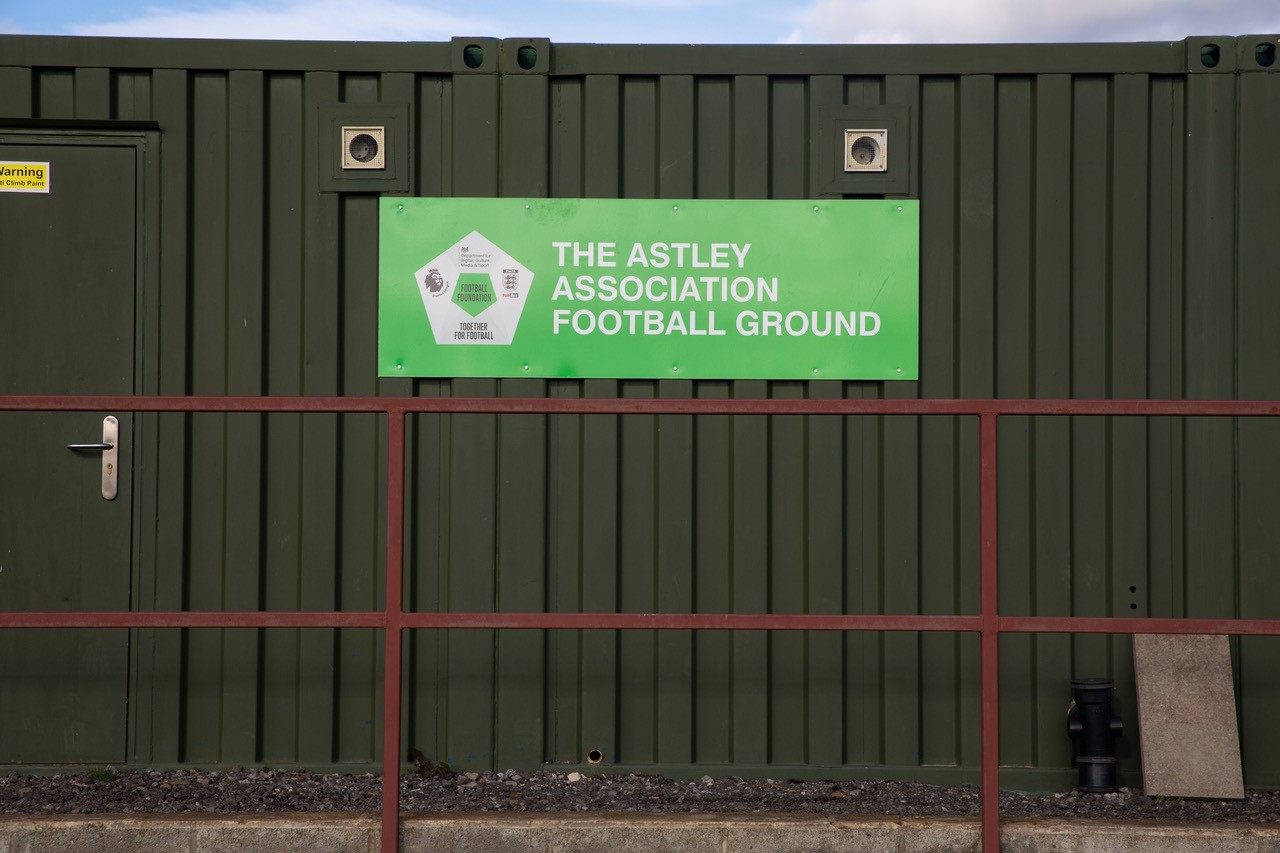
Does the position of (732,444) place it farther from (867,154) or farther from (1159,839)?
(1159,839)

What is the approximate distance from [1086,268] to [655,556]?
208 cm

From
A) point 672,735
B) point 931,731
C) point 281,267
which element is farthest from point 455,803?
point 281,267

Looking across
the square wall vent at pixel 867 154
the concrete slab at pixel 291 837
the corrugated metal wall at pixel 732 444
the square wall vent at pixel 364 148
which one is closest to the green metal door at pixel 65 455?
the corrugated metal wall at pixel 732 444

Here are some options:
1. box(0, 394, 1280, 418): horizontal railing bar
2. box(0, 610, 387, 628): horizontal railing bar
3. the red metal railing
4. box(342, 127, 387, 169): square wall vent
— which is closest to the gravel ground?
the red metal railing

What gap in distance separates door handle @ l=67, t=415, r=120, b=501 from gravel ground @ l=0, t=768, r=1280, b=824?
43.6 inches

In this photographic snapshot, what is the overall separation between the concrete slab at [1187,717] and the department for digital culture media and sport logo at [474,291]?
9.14 feet

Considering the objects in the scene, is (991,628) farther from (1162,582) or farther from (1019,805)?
(1162,582)

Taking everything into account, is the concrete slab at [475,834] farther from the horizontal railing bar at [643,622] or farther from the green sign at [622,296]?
the green sign at [622,296]

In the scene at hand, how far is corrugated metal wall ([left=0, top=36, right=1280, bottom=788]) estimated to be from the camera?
4.40 m

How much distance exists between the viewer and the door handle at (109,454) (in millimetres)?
4355

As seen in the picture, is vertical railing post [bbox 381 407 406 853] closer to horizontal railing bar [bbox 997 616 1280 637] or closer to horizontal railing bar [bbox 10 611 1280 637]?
horizontal railing bar [bbox 10 611 1280 637]

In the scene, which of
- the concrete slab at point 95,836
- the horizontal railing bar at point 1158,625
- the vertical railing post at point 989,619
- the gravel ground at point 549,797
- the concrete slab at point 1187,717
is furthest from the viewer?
the concrete slab at point 1187,717

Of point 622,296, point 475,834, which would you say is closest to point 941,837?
point 475,834

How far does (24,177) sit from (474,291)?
Result: 1.84m
